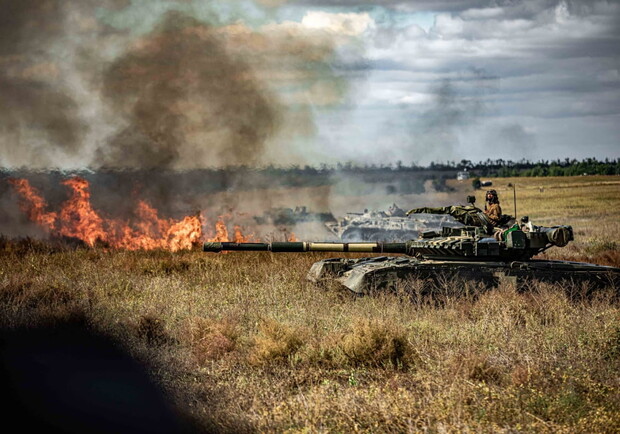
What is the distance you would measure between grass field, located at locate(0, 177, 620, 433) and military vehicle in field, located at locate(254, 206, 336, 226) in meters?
10.1

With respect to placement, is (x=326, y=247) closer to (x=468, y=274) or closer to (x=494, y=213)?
(x=468, y=274)

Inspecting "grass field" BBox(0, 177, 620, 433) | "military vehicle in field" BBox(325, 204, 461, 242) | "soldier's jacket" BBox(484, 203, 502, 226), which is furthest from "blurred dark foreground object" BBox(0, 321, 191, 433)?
"military vehicle in field" BBox(325, 204, 461, 242)

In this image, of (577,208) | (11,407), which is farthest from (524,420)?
Result: (577,208)

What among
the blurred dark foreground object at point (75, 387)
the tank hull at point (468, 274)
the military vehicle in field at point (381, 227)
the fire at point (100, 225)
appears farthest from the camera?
the military vehicle in field at point (381, 227)

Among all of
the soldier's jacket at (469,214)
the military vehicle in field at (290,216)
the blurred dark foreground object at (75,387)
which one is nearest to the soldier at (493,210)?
the soldier's jacket at (469,214)

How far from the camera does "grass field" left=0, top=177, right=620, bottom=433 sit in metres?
9.18

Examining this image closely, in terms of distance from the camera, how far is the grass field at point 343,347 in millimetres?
9180

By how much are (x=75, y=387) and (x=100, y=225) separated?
51.9 ft

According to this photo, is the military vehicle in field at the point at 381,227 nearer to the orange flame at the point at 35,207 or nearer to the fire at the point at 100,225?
the fire at the point at 100,225

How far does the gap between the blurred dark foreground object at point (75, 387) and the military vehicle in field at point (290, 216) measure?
1698cm

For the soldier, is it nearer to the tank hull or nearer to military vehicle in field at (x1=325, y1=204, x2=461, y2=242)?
the tank hull

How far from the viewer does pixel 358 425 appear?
8.90 m

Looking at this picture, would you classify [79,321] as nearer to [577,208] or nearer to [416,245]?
[416,245]

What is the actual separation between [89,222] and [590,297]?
15.4 meters
